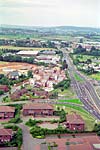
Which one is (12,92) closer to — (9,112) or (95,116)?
(9,112)

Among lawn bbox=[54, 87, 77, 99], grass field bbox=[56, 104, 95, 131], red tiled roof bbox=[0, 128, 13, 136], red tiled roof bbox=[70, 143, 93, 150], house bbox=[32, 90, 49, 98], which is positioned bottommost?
grass field bbox=[56, 104, 95, 131]

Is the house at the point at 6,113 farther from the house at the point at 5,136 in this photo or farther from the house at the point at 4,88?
the house at the point at 4,88

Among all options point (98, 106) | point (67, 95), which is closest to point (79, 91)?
point (67, 95)

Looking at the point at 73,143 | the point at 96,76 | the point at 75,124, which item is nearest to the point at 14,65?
the point at 96,76

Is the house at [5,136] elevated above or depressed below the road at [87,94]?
above

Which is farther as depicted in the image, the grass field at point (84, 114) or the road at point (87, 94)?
the road at point (87, 94)

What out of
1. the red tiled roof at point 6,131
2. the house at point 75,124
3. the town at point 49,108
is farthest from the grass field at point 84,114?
the red tiled roof at point 6,131

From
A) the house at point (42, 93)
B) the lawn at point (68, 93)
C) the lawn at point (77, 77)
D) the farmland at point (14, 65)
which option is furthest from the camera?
the farmland at point (14, 65)

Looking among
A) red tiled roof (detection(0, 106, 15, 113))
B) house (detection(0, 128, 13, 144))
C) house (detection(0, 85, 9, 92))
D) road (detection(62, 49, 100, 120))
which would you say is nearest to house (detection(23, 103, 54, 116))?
red tiled roof (detection(0, 106, 15, 113))

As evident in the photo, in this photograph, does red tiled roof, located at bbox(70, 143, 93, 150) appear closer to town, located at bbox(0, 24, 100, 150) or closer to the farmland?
town, located at bbox(0, 24, 100, 150)
